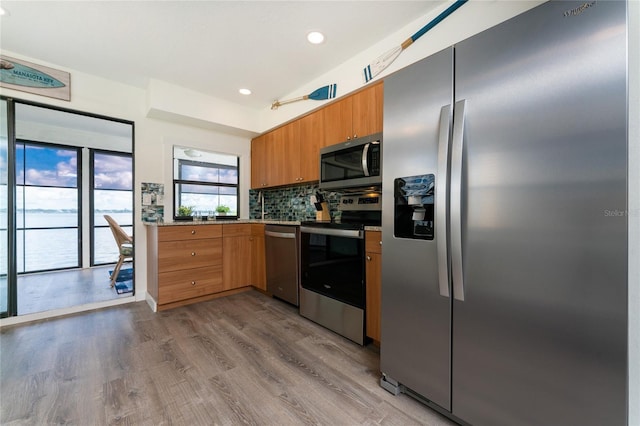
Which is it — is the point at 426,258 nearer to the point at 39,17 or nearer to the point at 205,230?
the point at 205,230

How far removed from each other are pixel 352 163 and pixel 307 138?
0.85m

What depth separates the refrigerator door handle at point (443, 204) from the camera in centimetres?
121

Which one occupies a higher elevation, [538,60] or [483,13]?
[483,13]

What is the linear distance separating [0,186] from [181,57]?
2.16 metres

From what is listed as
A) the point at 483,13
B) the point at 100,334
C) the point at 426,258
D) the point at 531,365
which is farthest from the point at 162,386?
the point at 483,13

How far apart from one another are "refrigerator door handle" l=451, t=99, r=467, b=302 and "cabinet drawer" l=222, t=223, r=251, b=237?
2.72m

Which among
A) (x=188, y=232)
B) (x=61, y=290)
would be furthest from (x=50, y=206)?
(x=188, y=232)

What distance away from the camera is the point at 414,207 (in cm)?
143

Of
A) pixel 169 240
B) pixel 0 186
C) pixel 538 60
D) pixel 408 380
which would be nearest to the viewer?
pixel 538 60

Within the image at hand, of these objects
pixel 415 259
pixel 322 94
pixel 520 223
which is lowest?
pixel 415 259

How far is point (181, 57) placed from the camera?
2.52m

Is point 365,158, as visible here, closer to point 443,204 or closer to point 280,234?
point 443,204

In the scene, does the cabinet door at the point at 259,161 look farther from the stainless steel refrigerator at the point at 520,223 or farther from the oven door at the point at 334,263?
the stainless steel refrigerator at the point at 520,223

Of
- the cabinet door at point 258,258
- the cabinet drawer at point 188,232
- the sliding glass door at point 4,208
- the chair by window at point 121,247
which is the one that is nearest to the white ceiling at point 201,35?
the sliding glass door at point 4,208
